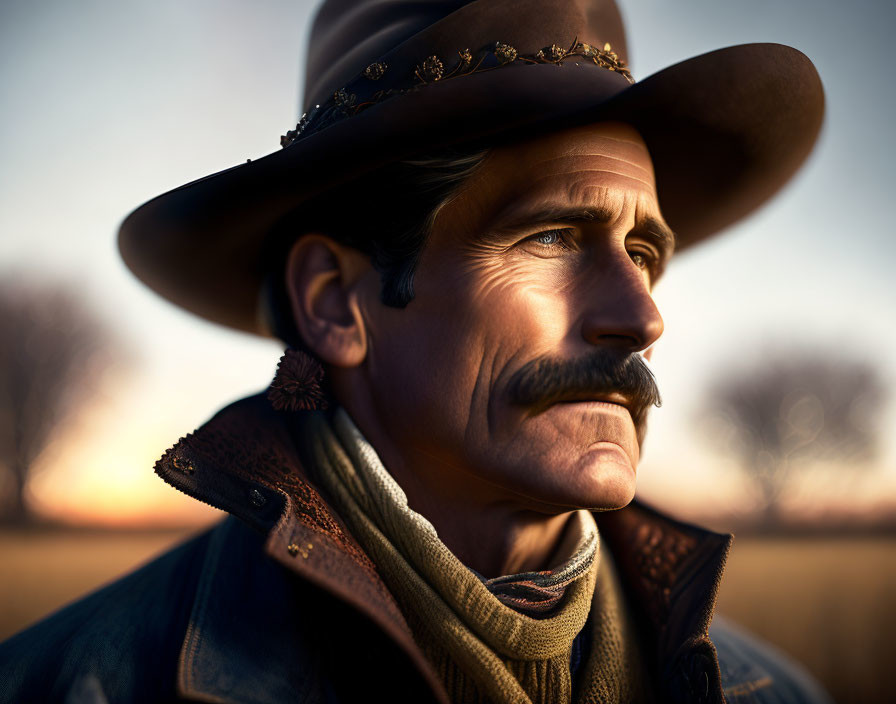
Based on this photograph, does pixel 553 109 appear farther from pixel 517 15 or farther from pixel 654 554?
pixel 654 554

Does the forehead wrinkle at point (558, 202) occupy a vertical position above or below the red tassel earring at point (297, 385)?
above

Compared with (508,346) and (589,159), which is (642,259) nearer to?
(589,159)

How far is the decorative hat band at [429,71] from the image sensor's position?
1.96 meters

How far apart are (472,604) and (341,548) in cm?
42

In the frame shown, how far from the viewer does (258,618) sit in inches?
72.3

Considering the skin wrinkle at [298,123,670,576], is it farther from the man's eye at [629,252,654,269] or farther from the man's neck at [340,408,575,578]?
the man's eye at [629,252,654,269]

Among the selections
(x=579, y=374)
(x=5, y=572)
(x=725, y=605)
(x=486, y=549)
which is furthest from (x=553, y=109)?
(x=5, y=572)

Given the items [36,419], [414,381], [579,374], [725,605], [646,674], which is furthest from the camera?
[36,419]

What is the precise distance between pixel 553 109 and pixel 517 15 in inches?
16.2

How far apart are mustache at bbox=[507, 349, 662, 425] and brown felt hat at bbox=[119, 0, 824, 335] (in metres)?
0.74

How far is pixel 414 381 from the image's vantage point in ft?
6.54

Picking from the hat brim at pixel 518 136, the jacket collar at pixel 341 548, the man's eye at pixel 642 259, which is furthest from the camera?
the man's eye at pixel 642 259

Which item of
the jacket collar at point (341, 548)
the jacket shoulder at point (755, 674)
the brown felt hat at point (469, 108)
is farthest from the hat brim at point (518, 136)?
the jacket shoulder at point (755, 674)

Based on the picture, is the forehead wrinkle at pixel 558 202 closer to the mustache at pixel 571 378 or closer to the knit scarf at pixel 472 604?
the mustache at pixel 571 378
